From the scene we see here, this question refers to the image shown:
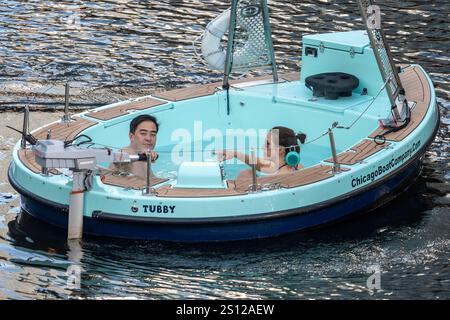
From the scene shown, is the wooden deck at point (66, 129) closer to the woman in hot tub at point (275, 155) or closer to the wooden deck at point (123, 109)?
the wooden deck at point (123, 109)

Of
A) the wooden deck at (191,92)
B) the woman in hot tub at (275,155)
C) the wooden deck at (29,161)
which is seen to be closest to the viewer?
the wooden deck at (29,161)

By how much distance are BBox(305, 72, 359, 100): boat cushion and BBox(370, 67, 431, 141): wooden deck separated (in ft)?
2.97

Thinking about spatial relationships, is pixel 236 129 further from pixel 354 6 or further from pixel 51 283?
pixel 354 6

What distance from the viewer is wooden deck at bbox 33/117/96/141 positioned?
49.4ft

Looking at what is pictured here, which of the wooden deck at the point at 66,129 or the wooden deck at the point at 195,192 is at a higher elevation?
the wooden deck at the point at 195,192

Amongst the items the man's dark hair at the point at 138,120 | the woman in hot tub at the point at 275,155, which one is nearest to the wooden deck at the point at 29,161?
the man's dark hair at the point at 138,120

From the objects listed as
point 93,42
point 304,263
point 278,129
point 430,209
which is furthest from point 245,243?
point 93,42

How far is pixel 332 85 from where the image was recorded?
16.4m

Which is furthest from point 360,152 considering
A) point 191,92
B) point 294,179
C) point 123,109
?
point 123,109

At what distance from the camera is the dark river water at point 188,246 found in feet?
41.6

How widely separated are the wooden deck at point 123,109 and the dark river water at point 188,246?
1614 mm

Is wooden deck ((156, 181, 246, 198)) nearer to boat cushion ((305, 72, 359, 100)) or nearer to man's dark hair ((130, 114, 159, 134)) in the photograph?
man's dark hair ((130, 114, 159, 134))

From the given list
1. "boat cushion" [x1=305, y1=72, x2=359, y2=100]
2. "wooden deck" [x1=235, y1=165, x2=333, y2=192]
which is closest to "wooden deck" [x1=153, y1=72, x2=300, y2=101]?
"boat cushion" [x1=305, y1=72, x2=359, y2=100]

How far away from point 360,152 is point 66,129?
159 inches
